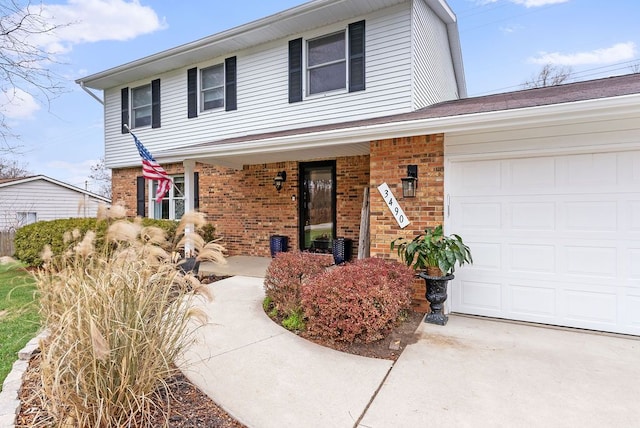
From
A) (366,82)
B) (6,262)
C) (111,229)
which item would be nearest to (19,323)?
(6,262)

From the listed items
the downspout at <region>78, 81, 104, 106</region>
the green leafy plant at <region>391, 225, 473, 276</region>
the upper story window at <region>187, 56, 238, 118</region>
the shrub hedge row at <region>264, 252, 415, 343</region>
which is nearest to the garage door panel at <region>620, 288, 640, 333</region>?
the green leafy plant at <region>391, 225, 473, 276</region>

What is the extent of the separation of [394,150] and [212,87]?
682 cm

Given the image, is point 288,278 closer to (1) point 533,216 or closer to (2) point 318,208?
(1) point 533,216

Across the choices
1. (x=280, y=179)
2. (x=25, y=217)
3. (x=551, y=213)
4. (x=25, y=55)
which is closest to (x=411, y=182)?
(x=551, y=213)

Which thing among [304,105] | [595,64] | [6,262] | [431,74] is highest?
[595,64]

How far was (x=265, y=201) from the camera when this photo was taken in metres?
8.76

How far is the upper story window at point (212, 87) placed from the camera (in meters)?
9.52

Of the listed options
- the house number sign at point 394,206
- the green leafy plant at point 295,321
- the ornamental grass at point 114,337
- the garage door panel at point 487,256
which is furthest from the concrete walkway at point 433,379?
the house number sign at point 394,206

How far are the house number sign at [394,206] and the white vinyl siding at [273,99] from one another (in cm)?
269

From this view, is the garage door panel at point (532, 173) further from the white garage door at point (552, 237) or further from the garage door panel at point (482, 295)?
the garage door panel at point (482, 295)

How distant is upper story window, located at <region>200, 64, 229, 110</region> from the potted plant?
744 centimetres

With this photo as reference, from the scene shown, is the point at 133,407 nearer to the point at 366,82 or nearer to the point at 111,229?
the point at 111,229

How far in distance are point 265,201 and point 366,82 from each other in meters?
3.80

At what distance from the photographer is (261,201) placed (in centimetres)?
883
